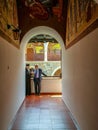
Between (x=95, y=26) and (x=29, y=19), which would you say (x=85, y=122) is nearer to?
(x=95, y=26)

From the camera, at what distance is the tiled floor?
5848 mm

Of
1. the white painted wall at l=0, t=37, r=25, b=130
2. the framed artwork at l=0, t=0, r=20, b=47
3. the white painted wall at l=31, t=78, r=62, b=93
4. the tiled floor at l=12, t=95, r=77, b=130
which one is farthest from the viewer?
the white painted wall at l=31, t=78, r=62, b=93

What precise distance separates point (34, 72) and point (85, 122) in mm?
7564

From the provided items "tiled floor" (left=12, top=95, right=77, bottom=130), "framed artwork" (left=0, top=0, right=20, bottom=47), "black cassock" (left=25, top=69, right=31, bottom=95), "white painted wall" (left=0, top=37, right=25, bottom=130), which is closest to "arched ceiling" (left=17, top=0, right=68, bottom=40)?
"framed artwork" (left=0, top=0, right=20, bottom=47)

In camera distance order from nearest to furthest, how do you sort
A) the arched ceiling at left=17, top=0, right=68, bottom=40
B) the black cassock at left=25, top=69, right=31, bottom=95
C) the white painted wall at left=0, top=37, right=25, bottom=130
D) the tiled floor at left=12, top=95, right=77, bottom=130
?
the white painted wall at left=0, top=37, right=25, bottom=130
the tiled floor at left=12, top=95, right=77, bottom=130
the arched ceiling at left=17, top=0, right=68, bottom=40
the black cassock at left=25, top=69, right=31, bottom=95

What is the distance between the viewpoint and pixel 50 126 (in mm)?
5863

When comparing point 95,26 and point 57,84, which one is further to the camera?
point 57,84

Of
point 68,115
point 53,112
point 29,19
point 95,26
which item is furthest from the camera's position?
point 29,19

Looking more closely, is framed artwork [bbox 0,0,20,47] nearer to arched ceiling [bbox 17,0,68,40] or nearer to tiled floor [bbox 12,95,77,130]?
arched ceiling [bbox 17,0,68,40]

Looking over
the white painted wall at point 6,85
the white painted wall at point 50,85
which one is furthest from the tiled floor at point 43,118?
the white painted wall at point 50,85

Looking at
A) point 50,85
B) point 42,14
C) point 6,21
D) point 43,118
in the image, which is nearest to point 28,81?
point 50,85

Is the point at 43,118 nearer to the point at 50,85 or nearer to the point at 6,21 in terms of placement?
the point at 6,21

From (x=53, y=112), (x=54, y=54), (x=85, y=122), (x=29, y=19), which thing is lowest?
(x=53, y=112)

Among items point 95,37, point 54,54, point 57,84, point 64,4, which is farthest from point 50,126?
point 54,54
